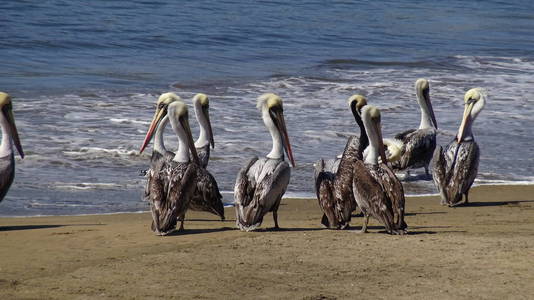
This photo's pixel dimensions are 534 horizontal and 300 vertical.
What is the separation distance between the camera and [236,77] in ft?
68.4

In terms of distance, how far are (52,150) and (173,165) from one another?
14.2 feet

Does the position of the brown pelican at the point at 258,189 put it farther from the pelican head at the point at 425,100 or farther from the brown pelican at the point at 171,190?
the pelican head at the point at 425,100

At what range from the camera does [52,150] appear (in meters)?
13.1

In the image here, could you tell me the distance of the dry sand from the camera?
6.61 m

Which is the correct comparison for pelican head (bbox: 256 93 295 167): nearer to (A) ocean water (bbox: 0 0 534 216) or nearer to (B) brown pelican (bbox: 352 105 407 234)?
(B) brown pelican (bbox: 352 105 407 234)

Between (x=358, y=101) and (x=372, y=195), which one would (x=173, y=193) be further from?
(x=358, y=101)

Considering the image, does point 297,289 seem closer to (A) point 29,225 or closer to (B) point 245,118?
(A) point 29,225

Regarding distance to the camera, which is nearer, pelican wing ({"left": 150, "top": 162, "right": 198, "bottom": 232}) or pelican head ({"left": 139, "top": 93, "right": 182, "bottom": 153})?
pelican wing ({"left": 150, "top": 162, "right": 198, "bottom": 232})

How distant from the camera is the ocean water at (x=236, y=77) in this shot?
41.6ft

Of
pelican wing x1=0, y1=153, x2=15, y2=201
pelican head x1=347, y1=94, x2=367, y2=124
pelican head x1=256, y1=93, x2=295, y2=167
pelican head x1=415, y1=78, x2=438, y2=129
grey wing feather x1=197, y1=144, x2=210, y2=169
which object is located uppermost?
pelican head x1=256, y1=93, x2=295, y2=167

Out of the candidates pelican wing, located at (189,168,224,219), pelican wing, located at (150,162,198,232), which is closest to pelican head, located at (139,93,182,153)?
pelican wing, located at (189,168,224,219)

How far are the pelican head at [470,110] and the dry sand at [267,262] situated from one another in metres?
2.18

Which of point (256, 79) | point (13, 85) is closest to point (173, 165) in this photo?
point (13, 85)

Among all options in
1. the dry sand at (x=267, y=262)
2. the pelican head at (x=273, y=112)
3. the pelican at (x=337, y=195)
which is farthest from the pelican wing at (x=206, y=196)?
the pelican at (x=337, y=195)
